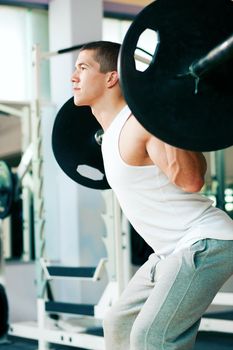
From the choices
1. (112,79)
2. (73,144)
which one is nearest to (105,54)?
(112,79)

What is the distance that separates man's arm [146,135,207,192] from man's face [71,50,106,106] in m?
0.39

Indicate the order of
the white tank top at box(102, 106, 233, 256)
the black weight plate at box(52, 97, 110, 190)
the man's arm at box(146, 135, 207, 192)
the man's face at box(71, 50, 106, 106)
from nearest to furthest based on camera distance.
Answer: the man's arm at box(146, 135, 207, 192)
the white tank top at box(102, 106, 233, 256)
the man's face at box(71, 50, 106, 106)
the black weight plate at box(52, 97, 110, 190)

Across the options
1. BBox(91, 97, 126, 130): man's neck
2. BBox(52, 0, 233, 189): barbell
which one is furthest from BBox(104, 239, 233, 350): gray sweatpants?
BBox(91, 97, 126, 130): man's neck

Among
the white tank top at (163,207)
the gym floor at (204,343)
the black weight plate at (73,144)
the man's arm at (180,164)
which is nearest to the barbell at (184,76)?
the man's arm at (180,164)

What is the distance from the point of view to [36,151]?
16.3ft

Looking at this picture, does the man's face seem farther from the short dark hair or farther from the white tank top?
the white tank top

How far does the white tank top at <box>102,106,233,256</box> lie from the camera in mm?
2035

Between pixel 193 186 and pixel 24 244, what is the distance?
4141 mm

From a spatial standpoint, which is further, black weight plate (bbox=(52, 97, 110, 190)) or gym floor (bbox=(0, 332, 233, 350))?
gym floor (bbox=(0, 332, 233, 350))

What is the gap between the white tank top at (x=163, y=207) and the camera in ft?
6.68

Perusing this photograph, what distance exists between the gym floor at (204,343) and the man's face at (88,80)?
3.03m

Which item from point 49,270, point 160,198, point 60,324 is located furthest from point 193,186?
point 60,324

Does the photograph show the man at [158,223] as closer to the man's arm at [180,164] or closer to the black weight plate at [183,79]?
the man's arm at [180,164]

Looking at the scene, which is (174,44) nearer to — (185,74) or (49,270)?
(185,74)
